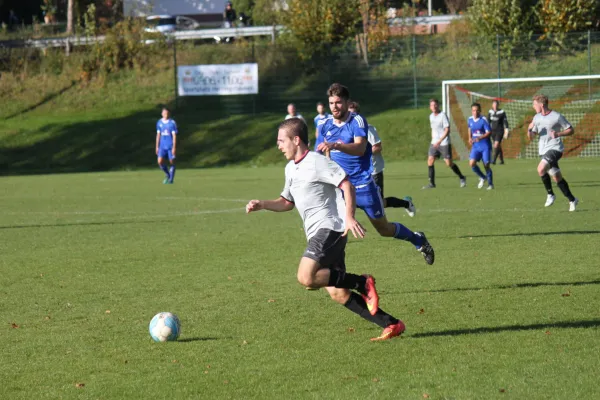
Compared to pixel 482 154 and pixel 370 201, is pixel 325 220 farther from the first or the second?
pixel 482 154

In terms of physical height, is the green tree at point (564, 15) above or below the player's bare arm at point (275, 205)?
above

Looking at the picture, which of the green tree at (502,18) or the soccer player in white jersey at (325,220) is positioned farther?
the green tree at (502,18)

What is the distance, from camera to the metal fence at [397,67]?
120 ft

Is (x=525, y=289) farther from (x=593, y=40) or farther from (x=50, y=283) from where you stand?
(x=593, y=40)

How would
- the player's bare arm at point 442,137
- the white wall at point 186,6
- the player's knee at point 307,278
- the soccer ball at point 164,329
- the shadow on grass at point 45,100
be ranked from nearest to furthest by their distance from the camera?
the player's knee at point 307,278, the soccer ball at point 164,329, the player's bare arm at point 442,137, the shadow on grass at point 45,100, the white wall at point 186,6

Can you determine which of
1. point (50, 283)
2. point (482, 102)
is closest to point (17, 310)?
point (50, 283)

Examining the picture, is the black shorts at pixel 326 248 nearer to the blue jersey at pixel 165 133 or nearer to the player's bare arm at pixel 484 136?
the player's bare arm at pixel 484 136

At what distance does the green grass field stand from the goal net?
671 inches

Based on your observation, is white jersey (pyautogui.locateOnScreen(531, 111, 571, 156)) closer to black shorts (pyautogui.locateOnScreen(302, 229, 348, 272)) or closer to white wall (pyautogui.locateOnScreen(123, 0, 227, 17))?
black shorts (pyautogui.locateOnScreen(302, 229, 348, 272))

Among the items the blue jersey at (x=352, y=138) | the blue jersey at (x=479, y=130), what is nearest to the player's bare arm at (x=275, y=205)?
the blue jersey at (x=352, y=138)

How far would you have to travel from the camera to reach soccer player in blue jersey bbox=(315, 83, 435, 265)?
951 cm

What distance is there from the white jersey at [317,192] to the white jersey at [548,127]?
9250 millimetres

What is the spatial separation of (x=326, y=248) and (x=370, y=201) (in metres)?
3.41

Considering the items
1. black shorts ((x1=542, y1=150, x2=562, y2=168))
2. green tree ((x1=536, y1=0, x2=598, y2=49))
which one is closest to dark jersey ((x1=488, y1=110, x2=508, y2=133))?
green tree ((x1=536, y1=0, x2=598, y2=49))
